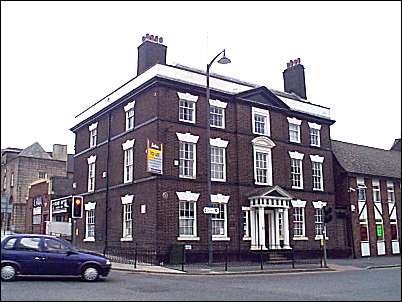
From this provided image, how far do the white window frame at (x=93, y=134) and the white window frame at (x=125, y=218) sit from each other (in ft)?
22.7

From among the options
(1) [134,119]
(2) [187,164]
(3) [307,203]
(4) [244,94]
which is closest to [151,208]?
(2) [187,164]

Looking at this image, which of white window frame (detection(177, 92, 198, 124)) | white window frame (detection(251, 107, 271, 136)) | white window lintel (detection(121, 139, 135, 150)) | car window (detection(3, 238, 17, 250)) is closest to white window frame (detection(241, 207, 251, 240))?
white window frame (detection(251, 107, 271, 136))

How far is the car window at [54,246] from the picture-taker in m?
15.8

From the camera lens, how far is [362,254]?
1329 inches

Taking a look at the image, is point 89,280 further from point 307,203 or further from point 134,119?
point 307,203

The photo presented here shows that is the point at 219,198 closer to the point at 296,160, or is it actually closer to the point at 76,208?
the point at 296,160

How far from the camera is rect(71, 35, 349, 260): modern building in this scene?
26.0 meters

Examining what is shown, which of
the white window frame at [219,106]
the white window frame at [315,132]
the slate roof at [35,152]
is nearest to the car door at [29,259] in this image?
the white window frame at [219,106]

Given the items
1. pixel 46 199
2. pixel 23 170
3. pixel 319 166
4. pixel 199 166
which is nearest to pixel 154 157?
pixel 199 166

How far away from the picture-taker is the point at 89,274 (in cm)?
1595

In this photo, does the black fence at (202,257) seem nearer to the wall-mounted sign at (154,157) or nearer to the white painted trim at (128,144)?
the wall-mounted sign at (154,157)

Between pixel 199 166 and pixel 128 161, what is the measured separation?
466cm

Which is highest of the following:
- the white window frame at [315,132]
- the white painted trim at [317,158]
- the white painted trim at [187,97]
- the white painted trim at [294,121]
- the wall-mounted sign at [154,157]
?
the white painted trim at [187,97]

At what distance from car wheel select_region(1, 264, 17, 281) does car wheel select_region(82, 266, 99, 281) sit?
2.15 m
